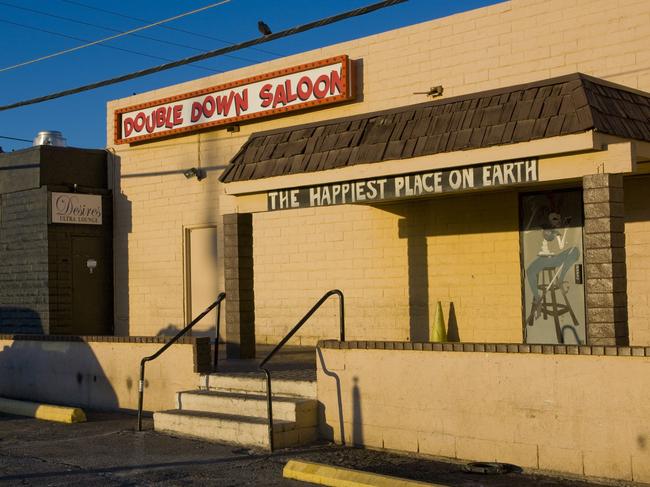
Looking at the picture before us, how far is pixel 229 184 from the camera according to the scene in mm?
14812

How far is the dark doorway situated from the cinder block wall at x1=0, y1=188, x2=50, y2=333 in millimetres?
738

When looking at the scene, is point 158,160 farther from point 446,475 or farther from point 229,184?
point 446,475

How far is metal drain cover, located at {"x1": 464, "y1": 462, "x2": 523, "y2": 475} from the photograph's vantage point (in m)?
9.83

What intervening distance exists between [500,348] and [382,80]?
27.2 ft

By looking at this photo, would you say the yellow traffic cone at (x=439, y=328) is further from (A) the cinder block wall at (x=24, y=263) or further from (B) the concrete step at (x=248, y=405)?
(A) the cinder block wall at (x=24, y=263)

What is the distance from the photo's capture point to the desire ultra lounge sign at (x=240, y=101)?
17.9 metres

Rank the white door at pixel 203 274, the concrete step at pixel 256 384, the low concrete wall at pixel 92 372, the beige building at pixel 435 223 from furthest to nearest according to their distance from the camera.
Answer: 1. the white door at pixel 203 274
2. the low concrete wall at pixel 92 372
3. the concrete step at pixel 256 384
4. the beige building at pixel 435 223

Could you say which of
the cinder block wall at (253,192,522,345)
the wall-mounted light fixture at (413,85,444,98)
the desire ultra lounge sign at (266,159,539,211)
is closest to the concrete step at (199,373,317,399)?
the desire ultra lounge sign at (266,159,539,211)

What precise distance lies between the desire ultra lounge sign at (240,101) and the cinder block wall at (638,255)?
5.96 meters

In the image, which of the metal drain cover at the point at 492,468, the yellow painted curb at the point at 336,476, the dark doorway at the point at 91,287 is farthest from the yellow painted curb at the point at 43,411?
the metal drain cover at the point at 492,468

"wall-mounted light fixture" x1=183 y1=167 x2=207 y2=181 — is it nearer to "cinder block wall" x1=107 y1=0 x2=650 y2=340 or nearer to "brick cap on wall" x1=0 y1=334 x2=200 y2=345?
"cinder block wall" x1=107 y1=0 x2=650 y2=340

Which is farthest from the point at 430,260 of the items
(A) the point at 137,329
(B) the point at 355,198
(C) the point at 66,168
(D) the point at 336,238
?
(C) the point at 66,168

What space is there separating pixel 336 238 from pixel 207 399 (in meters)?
5.81

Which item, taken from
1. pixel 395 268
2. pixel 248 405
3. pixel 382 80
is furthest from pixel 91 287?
pixel 248 405
